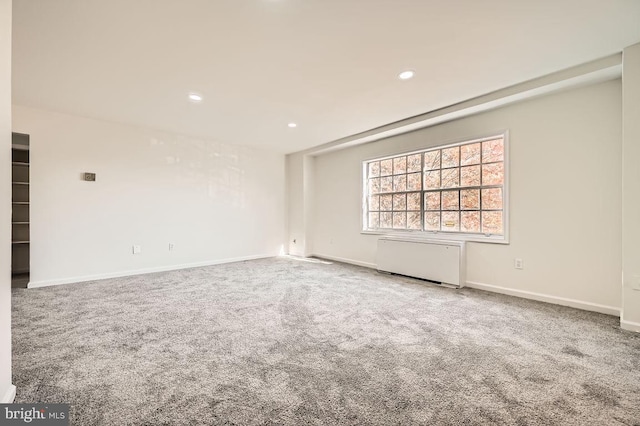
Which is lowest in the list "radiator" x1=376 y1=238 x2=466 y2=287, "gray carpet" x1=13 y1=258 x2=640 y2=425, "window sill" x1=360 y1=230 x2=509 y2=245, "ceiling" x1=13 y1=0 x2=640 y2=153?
"gray carpet" x1=13 y1=258 x2=640 y2=425

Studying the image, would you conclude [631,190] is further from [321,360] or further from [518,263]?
[321,360]

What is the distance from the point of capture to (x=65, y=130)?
13.5 feet

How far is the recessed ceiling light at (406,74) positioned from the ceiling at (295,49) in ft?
0.34

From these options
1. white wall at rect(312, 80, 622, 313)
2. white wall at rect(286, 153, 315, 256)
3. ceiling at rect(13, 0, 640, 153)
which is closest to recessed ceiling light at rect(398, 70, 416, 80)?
ceiling at rect(13, 0, 640, 153)

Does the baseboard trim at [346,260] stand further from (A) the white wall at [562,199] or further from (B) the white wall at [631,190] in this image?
(B) the white wall at [631,190]

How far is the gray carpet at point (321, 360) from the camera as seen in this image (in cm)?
148

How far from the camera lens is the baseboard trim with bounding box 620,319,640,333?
2.47 metres

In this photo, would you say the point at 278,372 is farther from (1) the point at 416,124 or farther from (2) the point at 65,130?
(2) the point at 65,130

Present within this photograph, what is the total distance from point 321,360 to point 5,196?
2.11m

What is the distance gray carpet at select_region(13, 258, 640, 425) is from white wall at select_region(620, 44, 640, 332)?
314 millimetres

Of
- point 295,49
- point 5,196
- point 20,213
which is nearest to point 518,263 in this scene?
point 295,49

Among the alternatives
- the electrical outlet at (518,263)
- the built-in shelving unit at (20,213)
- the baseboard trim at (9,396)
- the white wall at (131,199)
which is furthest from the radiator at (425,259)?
the built-in shelving unit at (20,213)

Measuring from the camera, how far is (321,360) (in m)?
1.97

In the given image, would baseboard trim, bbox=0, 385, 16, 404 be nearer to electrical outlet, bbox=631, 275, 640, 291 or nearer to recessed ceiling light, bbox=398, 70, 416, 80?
recessed ceiling light, bbox=398, 70, 416, 80
